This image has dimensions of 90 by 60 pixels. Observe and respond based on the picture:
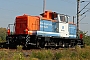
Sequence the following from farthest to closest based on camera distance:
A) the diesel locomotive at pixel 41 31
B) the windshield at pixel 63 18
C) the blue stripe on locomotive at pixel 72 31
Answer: the blue stripe on locomotive at pixel 72 31 → the windshield at pixel 63 18 → the diesel locomotive at pixel 41 31

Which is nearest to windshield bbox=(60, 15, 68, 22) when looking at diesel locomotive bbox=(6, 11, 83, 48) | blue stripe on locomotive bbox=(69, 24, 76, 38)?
diesel locomotive bbox=(6, 11, 83, 48)

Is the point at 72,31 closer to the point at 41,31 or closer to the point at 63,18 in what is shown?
the point at 63,18

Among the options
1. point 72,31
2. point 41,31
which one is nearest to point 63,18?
point 72,31

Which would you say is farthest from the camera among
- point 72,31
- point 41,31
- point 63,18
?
point 72,31

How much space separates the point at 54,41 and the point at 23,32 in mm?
3247

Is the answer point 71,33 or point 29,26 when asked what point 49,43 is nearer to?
point 29,26

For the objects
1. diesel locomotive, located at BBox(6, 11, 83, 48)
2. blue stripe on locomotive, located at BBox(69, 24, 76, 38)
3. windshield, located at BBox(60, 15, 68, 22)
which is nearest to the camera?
diesel locomotive, located at BBox(6, 11, 83, 48)

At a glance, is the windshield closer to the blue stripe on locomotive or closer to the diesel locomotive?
the diesel locomotive

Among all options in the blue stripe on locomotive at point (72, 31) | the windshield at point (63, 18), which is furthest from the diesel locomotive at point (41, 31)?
the blue stripe on locomotive at point (72, 31)

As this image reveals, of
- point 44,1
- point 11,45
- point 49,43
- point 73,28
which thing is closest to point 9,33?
point 11,45

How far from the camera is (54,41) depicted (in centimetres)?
1983

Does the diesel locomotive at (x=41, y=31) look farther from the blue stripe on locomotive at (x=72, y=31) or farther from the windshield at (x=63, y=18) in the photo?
the blue stripe on locomotive at (x=72, y=31)

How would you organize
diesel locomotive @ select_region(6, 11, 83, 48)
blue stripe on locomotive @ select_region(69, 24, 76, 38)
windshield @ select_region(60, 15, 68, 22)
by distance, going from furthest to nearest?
blue stripe on locomotive @ select_region(69, 24, 76, 38)
windshield @ select_region(60, 15, 68, 22)
diesel locomotive @ select_region(6, 11, 83, 48)

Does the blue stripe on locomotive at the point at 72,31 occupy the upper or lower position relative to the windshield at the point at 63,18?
lower
